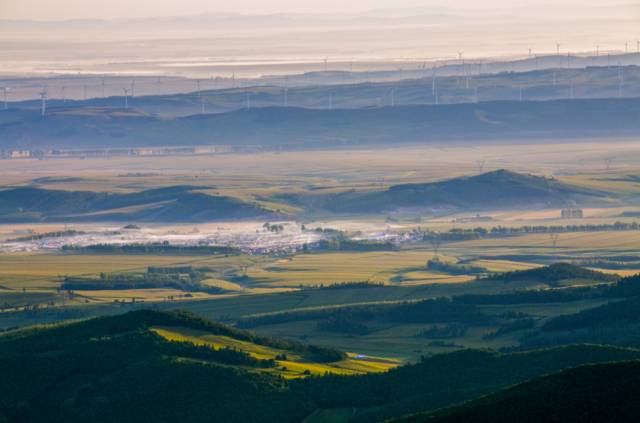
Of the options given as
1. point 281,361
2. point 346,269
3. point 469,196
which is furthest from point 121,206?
point 281,361

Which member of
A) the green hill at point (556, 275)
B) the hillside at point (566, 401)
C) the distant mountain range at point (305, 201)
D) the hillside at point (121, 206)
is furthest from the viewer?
the distant mountain range at point (305, 201)

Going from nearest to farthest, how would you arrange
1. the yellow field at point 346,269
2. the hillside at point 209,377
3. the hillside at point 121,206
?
the hillside at point 209,377 → the yellow field at point 346,269 → the hillside at point 121,206

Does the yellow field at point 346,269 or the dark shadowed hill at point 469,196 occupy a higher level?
the dark shadowed hill at point 469,196

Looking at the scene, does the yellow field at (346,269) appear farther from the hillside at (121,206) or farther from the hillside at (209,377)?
the hillside at (209,377)

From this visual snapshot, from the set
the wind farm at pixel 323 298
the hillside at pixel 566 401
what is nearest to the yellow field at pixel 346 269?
the wind farm at pixel 323 298

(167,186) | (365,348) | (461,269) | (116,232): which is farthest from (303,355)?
→ (167,186)

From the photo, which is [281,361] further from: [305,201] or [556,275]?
[305,201]

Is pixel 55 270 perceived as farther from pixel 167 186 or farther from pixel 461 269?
pixel 167 186
